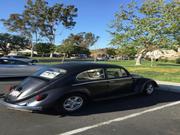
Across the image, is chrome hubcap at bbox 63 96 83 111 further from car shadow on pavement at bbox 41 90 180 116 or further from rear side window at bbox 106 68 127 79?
rear side window at bbox 106 68 127 79

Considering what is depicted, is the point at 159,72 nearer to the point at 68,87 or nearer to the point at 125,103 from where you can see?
the point at 125,103

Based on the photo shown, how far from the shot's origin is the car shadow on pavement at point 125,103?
707 cm

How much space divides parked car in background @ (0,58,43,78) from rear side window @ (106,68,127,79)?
258 inches

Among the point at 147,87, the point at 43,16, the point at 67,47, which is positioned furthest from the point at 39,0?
the point at 147,87

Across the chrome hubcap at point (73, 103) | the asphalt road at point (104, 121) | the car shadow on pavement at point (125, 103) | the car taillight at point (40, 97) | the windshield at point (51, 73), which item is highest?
the windshield at point (51, 73)

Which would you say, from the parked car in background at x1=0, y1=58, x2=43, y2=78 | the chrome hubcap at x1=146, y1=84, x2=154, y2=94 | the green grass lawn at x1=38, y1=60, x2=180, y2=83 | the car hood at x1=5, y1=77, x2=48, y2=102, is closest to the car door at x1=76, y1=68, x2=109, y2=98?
the car hood at x1=5, y1=77, x2=48, y2=102

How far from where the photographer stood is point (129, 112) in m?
7.05

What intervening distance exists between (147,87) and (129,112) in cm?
247

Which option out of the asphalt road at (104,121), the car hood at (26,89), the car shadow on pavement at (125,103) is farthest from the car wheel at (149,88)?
the car hood at (26,89)

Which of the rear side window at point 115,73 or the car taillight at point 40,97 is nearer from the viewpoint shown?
the car taillight at point 40,97

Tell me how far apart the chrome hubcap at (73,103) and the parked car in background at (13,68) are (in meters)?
6.80

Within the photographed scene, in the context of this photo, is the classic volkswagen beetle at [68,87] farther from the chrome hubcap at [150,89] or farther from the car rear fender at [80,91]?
the chrome hubcap at [150,89]

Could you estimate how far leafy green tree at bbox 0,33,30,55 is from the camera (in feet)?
249

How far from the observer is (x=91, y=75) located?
24.5ft
